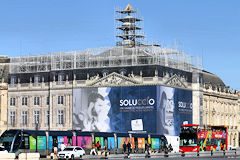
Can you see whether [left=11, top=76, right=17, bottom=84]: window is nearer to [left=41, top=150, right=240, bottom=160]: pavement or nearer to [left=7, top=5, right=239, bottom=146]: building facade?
[left=7, top=5, right=239, bottom=146]: building facade

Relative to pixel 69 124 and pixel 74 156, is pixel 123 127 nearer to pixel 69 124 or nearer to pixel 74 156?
pixel 69 124

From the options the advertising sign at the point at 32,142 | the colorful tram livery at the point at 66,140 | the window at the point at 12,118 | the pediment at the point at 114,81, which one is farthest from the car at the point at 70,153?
the window at the point at 12,118

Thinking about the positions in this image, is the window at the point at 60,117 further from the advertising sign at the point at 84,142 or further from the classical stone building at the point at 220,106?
the advertising sign at the point at 84,142

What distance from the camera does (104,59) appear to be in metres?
119

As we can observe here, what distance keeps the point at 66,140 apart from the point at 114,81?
38071 mm

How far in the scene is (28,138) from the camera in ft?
236

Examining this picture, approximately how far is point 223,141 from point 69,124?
37160 millimetres

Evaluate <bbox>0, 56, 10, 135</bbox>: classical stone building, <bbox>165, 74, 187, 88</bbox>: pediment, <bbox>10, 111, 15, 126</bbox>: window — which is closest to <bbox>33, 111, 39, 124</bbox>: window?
<bbox>10, 111, 15, 126</bbox>: window

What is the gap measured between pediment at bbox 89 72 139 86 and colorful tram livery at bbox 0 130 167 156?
65.0ft

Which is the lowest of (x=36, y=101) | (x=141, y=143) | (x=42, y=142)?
(x=141, y=143)

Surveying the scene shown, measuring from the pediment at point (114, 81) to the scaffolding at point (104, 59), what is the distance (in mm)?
2120

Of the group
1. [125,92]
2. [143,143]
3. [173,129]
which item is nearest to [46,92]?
[125,92]

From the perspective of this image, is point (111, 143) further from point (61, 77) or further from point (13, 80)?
point (13, 80)

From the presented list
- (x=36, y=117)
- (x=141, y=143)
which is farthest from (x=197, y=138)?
(x=36, y=117)
